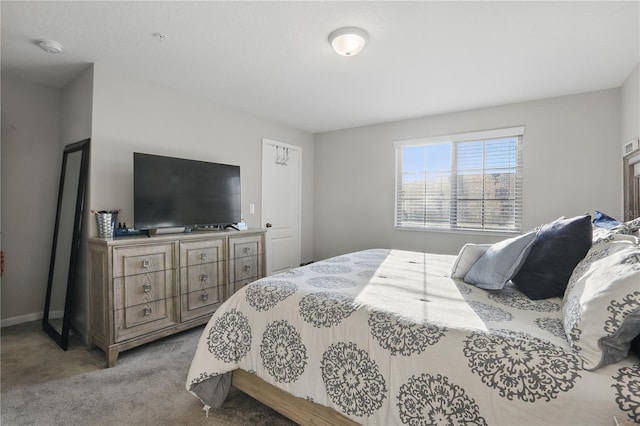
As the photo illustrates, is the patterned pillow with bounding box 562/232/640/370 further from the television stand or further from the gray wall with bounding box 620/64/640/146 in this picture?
the television stand

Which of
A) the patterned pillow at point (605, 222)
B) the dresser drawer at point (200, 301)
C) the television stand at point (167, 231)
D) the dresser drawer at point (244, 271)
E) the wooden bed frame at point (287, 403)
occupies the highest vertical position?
the patterned pillow at point (605, 222)

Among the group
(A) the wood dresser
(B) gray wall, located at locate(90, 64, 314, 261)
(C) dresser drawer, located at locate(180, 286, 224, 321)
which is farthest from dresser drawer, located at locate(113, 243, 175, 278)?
(B) gray wall, located at locate(90, 64, 314, 261)

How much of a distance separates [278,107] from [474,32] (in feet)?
7.83

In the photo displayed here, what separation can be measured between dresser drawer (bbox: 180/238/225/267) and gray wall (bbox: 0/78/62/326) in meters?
1.77

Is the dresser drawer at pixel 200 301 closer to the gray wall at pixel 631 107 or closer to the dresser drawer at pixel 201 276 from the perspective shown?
the dresser drawer at pixel 201 276

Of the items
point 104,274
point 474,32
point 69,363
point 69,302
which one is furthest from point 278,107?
point 69,363

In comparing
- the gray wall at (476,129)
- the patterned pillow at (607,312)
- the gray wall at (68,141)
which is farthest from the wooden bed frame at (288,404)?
the gray wall at (476,129)

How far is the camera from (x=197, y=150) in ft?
11.5

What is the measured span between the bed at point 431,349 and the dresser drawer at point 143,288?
1074mm

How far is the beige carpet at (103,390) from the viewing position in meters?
1.75

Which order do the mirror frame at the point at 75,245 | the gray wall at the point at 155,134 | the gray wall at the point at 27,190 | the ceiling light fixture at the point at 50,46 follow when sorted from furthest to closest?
the gray wall at the point at 27,190 < the gray wall at the point at 155,134 < the mirror frame at the point at 75,245 < the ceiling light fixture at the point at 50,46

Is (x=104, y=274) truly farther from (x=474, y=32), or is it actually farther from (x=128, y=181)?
(x=474, y=32)

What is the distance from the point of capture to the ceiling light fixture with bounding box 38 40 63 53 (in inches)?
91.3

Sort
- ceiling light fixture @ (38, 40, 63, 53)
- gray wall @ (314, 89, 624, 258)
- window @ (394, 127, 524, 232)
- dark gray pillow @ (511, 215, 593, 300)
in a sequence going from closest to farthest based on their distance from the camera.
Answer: dark gray pillow @ (511, 215, 593, 300) < ceiling light fixture @ (38, 40, 63, 53) < gray wall @ (314, 89, 624, 258) < window @ (394, 127, 524, 232)
